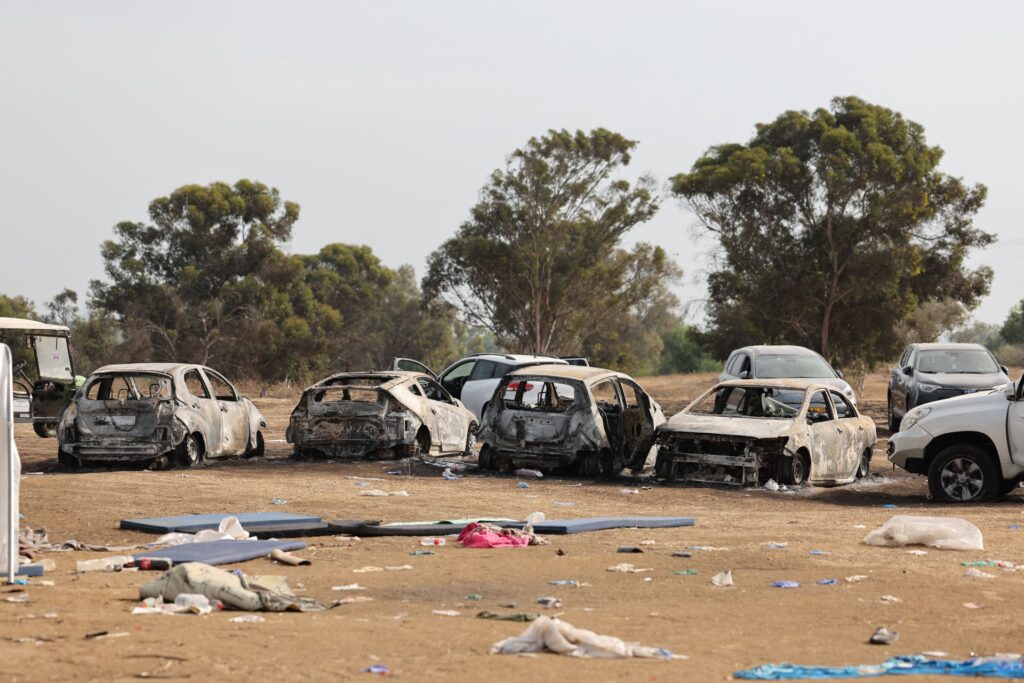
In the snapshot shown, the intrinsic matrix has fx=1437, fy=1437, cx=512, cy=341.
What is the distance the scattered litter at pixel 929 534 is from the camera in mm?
12156

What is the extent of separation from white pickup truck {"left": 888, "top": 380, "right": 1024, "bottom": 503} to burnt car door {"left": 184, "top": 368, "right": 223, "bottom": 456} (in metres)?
9.33

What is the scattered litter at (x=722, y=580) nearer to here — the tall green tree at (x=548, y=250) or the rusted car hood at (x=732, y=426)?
the rusted car hood at (x=732, y=426)

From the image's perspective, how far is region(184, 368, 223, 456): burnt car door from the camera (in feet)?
65.8

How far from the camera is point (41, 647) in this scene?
25.1 ft

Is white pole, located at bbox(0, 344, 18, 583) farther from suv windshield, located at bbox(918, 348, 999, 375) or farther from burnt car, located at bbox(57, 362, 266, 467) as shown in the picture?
suv windshield, located at bbox(918, 348, 999, 375)

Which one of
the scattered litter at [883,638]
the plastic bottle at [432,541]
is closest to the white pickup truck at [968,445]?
the plastic bottle at [432,541]

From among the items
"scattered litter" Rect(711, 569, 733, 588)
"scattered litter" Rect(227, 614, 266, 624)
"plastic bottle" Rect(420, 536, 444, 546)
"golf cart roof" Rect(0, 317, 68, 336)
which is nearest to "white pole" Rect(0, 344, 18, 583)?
"scattered litter" Rect(227, 614, 266, 624)

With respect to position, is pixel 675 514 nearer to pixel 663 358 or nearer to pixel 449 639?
pixel 449 639

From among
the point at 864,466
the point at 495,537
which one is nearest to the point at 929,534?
the point at 495,537

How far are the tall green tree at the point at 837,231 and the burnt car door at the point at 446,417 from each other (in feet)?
90.3

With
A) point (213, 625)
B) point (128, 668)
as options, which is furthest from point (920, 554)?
point (128, 668)

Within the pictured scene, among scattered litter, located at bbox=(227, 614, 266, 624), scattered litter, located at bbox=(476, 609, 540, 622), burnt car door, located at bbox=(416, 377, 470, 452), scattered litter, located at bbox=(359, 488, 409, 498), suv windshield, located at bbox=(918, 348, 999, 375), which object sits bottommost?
scattered litter, located at bbox=(227, 614, 266, 624)

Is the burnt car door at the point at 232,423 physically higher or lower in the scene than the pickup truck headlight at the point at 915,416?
lower

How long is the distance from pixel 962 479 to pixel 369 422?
27.3 feet
